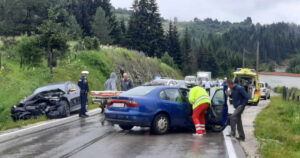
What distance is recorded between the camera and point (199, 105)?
41.7ft

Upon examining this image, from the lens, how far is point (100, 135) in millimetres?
12156

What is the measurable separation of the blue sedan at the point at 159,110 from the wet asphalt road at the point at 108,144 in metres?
0.35

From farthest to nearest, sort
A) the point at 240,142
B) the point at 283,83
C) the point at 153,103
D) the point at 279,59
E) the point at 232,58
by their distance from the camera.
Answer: the point at 279,59 < the point at 232,58 < the point at 283,83 < the point at 153,103 < the point at 240,142

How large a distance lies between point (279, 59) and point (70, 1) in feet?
436

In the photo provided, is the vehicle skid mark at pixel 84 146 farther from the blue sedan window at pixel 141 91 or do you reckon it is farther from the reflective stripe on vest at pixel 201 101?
the reflective stripe on vest at pixel 201 101

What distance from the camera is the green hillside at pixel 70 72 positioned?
61.2 ft

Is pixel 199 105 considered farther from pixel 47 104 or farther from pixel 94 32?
pixel 94 32

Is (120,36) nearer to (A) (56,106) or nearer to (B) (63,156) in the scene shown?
(A) (56,106)

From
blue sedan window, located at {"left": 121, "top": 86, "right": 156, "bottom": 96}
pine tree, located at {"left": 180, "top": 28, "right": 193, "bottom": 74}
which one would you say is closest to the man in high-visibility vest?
blue sedan window, located at {"left": 121, "top": 86, "right": 156, "bottom": 96}

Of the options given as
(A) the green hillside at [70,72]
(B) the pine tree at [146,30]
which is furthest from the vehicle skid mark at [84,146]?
(B) the pine tree at [146,30]

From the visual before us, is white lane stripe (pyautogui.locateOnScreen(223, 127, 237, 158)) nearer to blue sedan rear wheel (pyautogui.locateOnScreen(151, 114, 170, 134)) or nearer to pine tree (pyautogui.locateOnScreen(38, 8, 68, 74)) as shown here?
blue sedan rear wheel (pyautogui.locateOnScreen(151, 114, 170, 134))

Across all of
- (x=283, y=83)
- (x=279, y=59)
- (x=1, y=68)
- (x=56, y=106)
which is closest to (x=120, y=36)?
(x=283, y=83)

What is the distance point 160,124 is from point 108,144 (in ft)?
7.68

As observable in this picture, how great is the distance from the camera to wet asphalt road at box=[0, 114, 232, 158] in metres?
9.23
